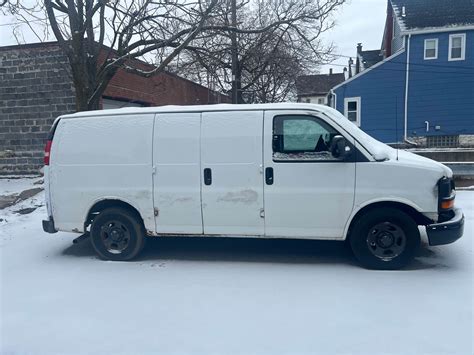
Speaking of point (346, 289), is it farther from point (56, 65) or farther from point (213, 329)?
point (56, 65)

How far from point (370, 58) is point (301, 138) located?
28.7 metres

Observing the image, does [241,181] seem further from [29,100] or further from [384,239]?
[29,100]

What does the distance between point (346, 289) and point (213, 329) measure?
1.61 m

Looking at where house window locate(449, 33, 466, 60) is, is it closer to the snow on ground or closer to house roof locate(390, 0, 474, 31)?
house roof locate(390, 0, 474, 31)

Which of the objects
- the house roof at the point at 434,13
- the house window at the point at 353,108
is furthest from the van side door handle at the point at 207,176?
the house roof at the point at 434,13

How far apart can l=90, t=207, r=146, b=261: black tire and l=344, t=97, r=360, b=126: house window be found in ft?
63.1

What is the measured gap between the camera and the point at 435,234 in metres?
4.57

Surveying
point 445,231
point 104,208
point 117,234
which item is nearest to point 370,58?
point 445,231

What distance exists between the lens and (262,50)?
56.2ft

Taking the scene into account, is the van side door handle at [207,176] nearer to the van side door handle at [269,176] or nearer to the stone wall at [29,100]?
the van side door handle at [269,176]

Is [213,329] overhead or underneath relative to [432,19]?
underneath

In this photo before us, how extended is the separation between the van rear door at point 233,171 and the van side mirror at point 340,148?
0.92 meters

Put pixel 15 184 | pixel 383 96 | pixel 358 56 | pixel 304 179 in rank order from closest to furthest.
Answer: pixel 304 179 → pixel 15 184 → pixel 383 96 → pixel 358 56

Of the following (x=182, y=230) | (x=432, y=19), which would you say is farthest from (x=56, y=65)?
(x=432, y=19)
